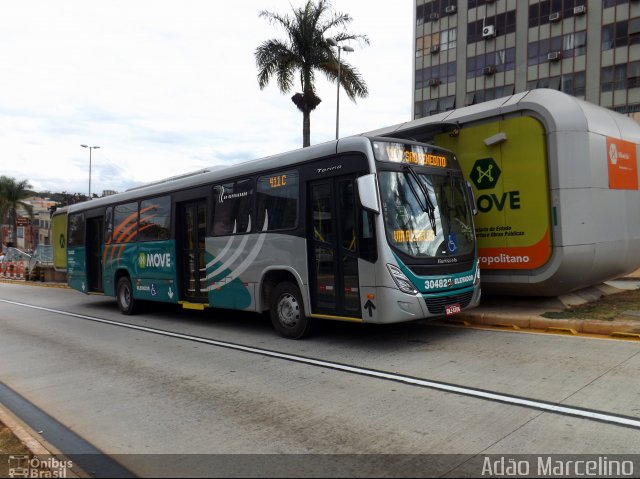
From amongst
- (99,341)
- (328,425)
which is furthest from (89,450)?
(99,341)

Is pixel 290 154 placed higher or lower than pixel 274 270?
higher

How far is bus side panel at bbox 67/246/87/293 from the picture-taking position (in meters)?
14.7

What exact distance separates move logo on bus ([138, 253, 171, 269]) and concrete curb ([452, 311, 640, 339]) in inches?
248

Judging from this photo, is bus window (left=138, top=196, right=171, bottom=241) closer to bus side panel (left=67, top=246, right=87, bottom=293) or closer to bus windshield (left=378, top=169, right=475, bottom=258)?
bus side panel (left=67, top=246, right=87, bottom=293)

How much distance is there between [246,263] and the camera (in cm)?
919

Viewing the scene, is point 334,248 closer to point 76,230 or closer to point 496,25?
point 76,230

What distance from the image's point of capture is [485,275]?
9367 mm

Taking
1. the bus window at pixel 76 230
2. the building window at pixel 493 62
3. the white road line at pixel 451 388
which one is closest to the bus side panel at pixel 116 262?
the bus window at pixel 76 230

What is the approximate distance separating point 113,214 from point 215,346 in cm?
663

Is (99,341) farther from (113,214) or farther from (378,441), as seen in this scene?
(378,441)

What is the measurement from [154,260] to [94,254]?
3928mm

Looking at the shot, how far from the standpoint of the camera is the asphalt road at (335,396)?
13.2 ft

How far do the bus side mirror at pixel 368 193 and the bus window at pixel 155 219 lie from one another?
581cm

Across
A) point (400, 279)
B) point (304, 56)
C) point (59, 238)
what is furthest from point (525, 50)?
point (400, 279)
